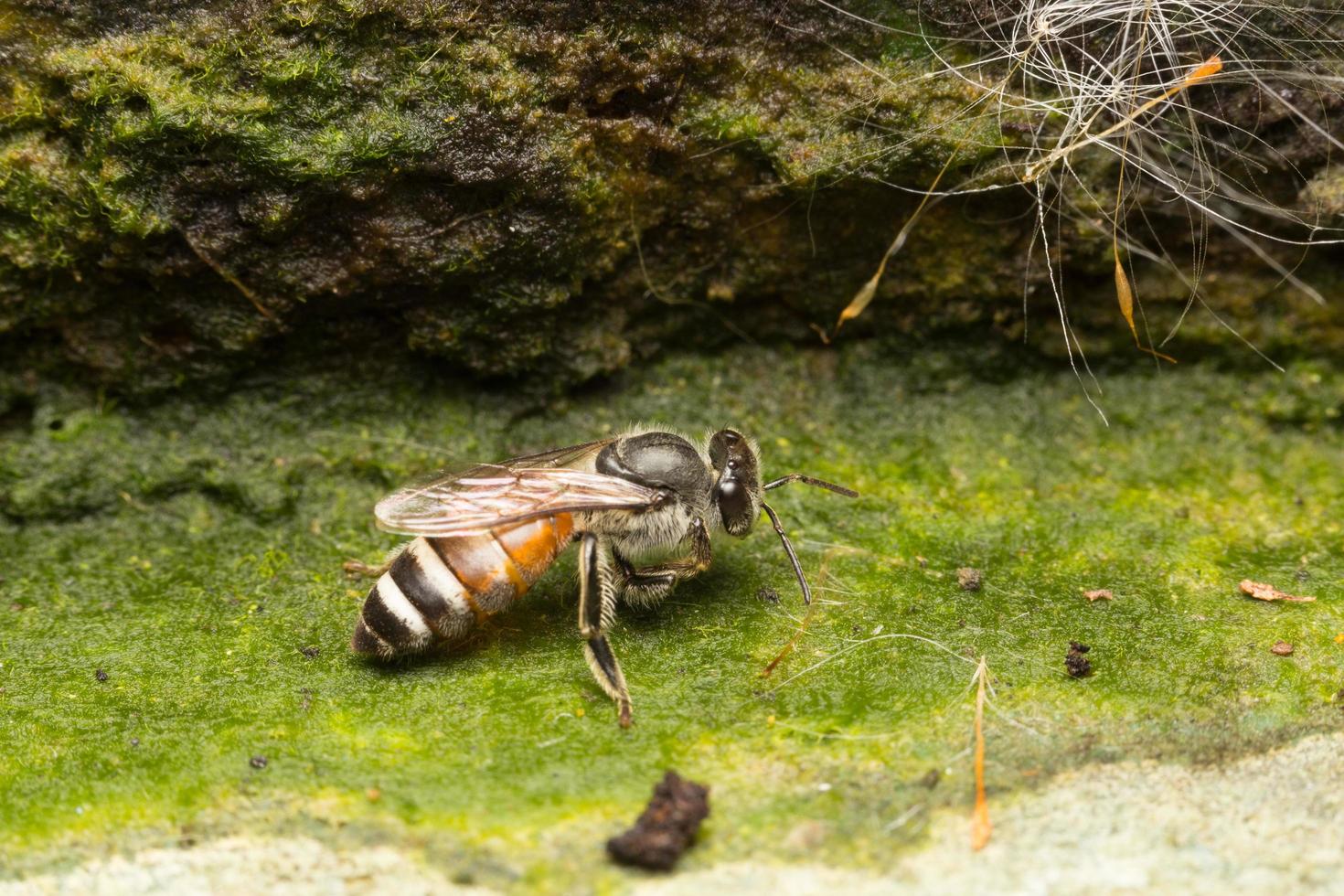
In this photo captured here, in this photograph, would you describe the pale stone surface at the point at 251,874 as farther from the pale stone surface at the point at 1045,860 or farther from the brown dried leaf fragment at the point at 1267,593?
the brown dried leaf fragment at the point at 1267,593

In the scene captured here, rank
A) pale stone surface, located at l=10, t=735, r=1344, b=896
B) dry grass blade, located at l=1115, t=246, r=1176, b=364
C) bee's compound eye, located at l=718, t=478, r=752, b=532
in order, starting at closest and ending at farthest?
pale stone surface, located at l=10, t=735, r=1344, b=896 → bee's compound eye, located at l=718, t=478, r=752, b=532 → dry grass blade, located at l=1115, t=246, r=1176, b=364

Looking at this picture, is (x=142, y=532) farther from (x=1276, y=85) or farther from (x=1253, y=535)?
(x=1276, y=85)

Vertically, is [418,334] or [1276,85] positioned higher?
[1276,85]

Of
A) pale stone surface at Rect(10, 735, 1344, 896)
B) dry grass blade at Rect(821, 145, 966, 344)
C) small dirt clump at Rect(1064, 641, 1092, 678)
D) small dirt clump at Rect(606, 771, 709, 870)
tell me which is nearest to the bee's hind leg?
small dirt clump at Rect(606, 771, 709, 870)

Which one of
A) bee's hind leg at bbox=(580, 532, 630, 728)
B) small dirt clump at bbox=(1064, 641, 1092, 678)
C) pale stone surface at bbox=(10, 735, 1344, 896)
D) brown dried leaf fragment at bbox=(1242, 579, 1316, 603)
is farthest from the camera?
brown dried leaf fragment at bbox=(1242, 579, 1316, 603)

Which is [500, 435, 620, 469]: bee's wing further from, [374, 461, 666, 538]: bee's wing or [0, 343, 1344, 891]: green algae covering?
[0, 343, 1344, 891]: green algae covering

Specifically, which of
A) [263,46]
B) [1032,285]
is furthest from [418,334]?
[1032,285]
